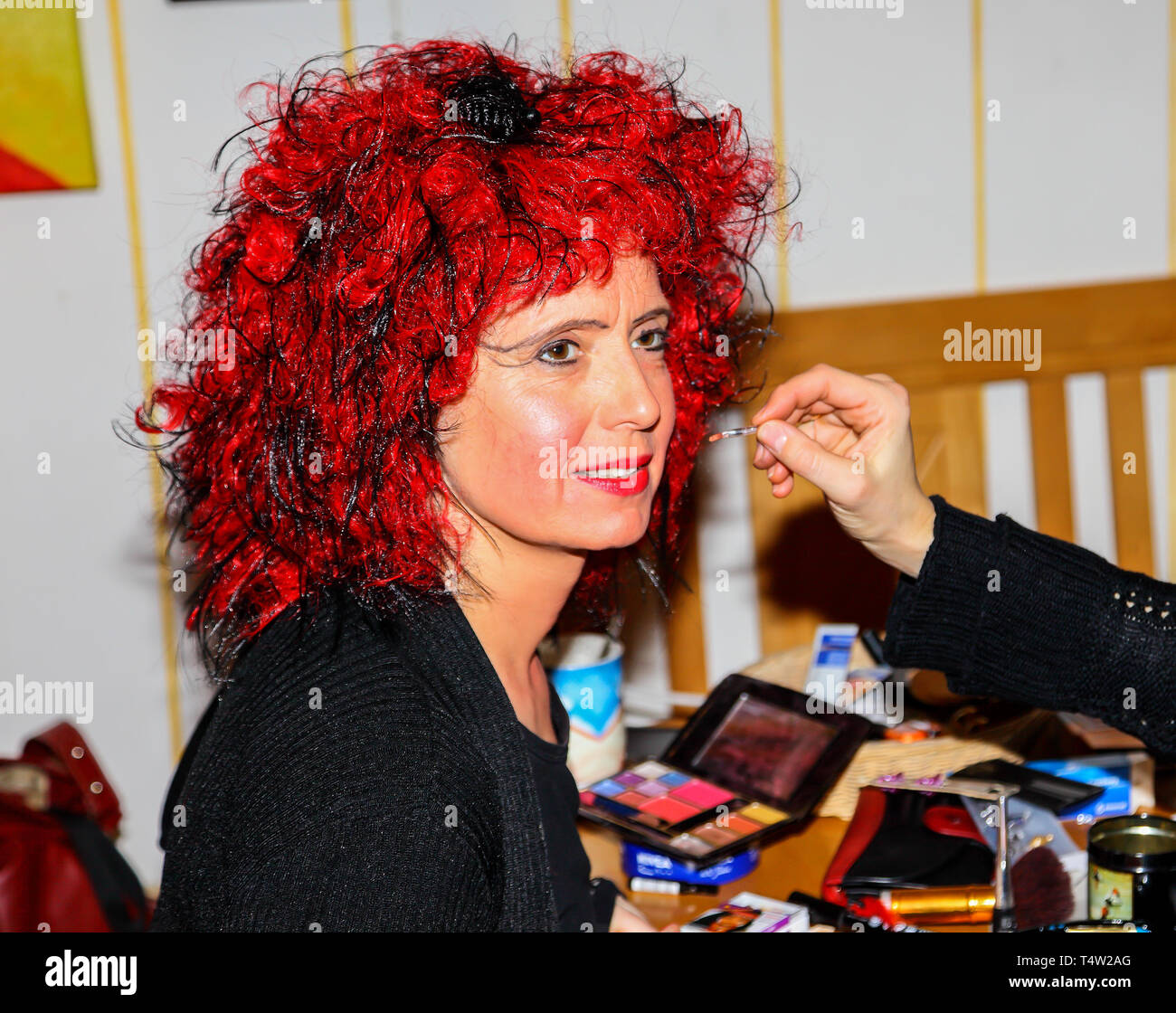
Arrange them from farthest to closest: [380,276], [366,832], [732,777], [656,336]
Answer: [732,777] < [656,336] < [380,276] < [366,832]

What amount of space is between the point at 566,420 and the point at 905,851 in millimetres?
588

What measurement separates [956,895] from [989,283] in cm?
137

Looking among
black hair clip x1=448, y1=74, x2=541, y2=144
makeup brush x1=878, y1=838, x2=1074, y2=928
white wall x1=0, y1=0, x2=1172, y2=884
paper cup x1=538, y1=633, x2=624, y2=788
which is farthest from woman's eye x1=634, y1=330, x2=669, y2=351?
white wall x1=0, y1=0, x2=1172, y2=884

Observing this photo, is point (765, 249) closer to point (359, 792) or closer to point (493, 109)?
point (493, 109)

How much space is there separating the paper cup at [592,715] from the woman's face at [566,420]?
1.38ft

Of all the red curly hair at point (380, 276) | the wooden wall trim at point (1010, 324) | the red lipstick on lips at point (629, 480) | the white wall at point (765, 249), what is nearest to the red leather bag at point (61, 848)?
the red curly hair at point (380, 276)

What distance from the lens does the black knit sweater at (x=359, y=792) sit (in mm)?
903

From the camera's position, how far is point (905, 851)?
1.28 meters

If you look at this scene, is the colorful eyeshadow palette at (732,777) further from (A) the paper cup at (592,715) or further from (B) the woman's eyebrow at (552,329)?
(B) the woman's eyebrow at (552,329)

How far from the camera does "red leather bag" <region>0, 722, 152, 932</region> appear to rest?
154 centimetres

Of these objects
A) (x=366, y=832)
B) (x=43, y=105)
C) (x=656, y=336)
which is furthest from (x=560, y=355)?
(x=43, y=105)

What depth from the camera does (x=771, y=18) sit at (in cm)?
214

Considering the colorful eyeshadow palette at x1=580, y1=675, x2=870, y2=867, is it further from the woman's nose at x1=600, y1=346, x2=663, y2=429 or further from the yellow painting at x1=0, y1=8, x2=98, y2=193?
the yellow painting at x1=0, y1=8, x2=98, y2=193
